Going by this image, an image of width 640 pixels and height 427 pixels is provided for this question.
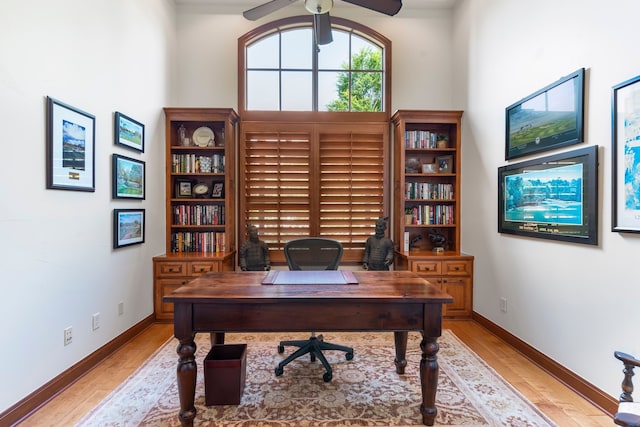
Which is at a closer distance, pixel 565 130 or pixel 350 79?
pixel 565 130

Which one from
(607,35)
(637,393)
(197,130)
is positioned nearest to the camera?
(637,393)

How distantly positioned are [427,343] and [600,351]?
1249 millimetres

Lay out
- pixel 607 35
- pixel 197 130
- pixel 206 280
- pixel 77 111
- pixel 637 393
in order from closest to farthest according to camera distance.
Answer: pixel 637 393 → pixel 607 35 → pixel 206 280 → pixel 77 111 → pixel 197 130

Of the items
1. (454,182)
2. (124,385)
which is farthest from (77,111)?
(454,182)

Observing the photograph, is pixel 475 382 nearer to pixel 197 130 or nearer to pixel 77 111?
pixel 77 111

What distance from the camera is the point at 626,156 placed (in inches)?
75.2

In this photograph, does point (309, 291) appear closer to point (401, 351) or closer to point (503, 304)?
point (401, 351)

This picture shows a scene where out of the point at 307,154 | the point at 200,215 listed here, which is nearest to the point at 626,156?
the point at 307,154

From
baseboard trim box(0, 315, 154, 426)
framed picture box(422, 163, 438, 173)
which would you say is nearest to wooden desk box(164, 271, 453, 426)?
baseboard trim box(0, 315, 154, 426)

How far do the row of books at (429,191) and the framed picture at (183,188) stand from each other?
2777mm

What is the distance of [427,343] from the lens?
1.90 meters

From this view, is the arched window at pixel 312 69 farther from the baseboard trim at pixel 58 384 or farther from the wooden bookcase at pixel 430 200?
the baseboard trim at pixel 58 384

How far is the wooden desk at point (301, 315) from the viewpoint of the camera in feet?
6.03

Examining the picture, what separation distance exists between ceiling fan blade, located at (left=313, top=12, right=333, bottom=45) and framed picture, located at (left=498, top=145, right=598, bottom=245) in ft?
7.00
